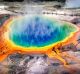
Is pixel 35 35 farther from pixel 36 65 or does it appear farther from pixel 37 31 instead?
pixel 36 65

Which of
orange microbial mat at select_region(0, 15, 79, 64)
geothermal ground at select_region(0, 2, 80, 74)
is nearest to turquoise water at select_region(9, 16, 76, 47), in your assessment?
orange microbial mat at select_region(0, 15, 79, 64)

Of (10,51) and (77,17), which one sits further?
(77,17)

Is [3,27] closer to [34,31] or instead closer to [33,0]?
[34,31]

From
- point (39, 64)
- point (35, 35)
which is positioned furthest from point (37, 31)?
point (39, 64)

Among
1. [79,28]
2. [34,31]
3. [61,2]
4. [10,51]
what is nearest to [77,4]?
[61,2]

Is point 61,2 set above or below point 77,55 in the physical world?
above

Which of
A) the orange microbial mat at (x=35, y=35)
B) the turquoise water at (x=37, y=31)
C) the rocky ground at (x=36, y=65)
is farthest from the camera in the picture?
the turquoise water at (x=37, y=31)

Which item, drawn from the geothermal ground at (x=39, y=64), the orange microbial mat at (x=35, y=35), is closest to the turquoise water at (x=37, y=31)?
the orange microbial mat at (x=35, y=35)

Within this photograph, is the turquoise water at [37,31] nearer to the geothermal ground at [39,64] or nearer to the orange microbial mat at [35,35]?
the orange microbial mat at [35,35]
